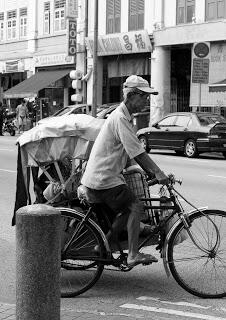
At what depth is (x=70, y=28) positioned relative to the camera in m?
34.3

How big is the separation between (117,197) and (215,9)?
23319mm

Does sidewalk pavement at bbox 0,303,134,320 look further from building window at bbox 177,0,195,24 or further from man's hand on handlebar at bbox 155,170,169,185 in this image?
building window at bbox 177,0,195,24

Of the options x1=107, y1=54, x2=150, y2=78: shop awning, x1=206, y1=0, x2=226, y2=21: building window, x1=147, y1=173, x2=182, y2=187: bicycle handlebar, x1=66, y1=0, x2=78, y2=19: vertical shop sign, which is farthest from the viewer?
x1=66, y1=0, x2=78, y2=19: vertical shop sign

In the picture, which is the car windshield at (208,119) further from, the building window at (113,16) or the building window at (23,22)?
the building window at (23,22)

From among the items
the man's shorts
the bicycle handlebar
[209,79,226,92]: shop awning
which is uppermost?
[209,79,226,92]: shop awning

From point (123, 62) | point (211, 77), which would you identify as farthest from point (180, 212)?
point (123, 62)

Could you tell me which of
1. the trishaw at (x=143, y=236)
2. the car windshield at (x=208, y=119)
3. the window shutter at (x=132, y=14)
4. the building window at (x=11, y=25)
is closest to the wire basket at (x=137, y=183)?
the trishaw at (x=143, y=236)

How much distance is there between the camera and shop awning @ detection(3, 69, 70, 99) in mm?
35938

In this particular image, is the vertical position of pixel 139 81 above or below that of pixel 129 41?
below

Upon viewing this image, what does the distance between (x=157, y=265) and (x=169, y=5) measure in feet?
79.4

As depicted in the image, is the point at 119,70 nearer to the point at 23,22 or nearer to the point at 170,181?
the point at 23,22

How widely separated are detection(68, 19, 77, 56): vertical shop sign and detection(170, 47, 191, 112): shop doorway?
5.75 meters

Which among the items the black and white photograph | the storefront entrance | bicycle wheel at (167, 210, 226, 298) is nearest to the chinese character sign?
the storefront entrance

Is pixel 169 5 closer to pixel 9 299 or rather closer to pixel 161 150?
pixel 161 150
